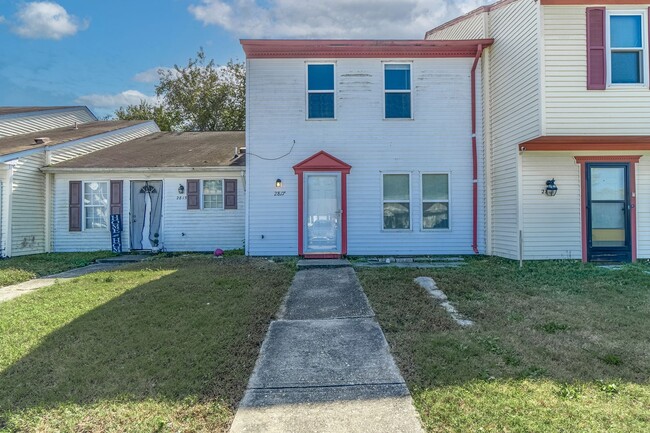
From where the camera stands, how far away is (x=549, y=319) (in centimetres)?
441

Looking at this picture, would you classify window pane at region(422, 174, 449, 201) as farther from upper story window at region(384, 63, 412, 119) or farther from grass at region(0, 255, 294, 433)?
grass at region(0, 255, 294, 433)

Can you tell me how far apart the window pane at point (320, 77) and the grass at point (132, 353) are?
5391 mm

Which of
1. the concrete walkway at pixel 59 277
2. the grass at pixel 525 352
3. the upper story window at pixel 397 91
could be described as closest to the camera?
the grass at pixel 525 352

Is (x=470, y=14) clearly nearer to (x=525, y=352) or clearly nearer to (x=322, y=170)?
(x=322, y=170)

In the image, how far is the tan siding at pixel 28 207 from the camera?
10039mm

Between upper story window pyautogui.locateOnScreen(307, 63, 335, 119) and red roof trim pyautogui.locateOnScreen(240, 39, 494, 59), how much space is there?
33 centimetres

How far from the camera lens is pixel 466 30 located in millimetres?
10539

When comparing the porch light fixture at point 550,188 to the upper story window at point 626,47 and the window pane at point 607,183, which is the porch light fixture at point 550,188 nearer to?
the window pane at point 607,183

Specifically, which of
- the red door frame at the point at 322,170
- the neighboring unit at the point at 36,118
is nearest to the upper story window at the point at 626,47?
the red door frame at the point at 322,170

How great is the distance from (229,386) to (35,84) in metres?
35.0

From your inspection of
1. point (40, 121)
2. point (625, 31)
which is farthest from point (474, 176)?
point (40, 121)

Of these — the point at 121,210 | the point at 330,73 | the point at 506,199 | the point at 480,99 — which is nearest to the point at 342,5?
the point at 330,73

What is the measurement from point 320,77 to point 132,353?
784 centimetres

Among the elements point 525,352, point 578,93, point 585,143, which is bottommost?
point 525,352
